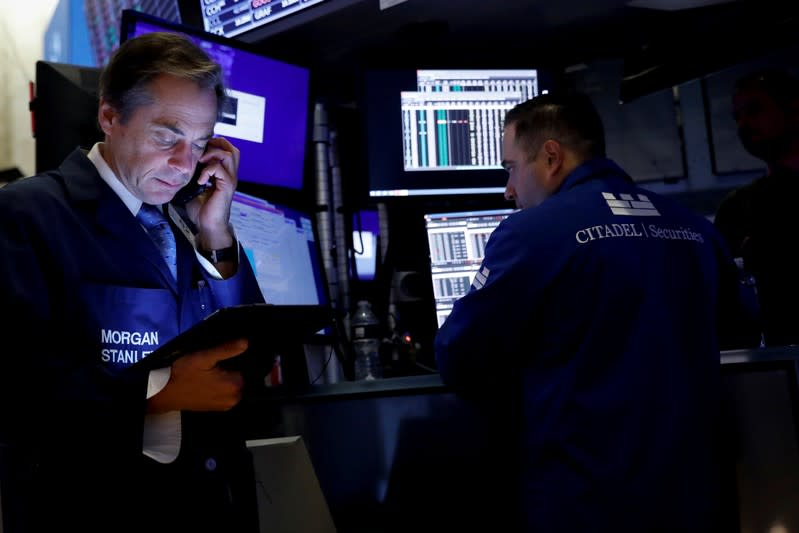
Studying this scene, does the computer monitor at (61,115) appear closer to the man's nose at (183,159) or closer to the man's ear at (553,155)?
the man's nose at (183,159)

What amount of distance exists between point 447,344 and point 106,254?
2.20 feet

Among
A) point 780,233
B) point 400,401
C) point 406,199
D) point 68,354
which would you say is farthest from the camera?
point 406,199

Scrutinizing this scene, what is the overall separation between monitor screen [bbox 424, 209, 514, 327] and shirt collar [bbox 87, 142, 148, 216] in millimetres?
1067

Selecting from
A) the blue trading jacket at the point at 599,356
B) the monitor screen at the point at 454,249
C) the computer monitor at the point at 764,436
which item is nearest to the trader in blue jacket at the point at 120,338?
the blue trading jacket at the point at 599,356

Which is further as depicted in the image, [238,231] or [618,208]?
[238,231]

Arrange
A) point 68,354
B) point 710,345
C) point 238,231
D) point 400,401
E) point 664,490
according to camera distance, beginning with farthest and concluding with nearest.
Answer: point 238,231 < point 400,401 < point 710,345 < point 664,490 < point 68,354

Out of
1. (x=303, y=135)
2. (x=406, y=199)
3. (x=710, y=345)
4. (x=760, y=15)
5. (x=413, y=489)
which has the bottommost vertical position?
(x=413, y=489)

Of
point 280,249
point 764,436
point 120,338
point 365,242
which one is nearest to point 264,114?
point 280,249

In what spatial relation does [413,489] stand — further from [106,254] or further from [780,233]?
[780,233]

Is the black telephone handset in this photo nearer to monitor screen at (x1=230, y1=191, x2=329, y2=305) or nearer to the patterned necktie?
the patterned necktie

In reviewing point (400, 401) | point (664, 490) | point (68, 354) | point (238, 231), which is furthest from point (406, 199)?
point (68, 354)

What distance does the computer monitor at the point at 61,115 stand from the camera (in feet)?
6.93

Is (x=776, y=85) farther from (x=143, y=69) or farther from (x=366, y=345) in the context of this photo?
(x=143, y=69)

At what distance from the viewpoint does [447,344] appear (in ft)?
5.26
